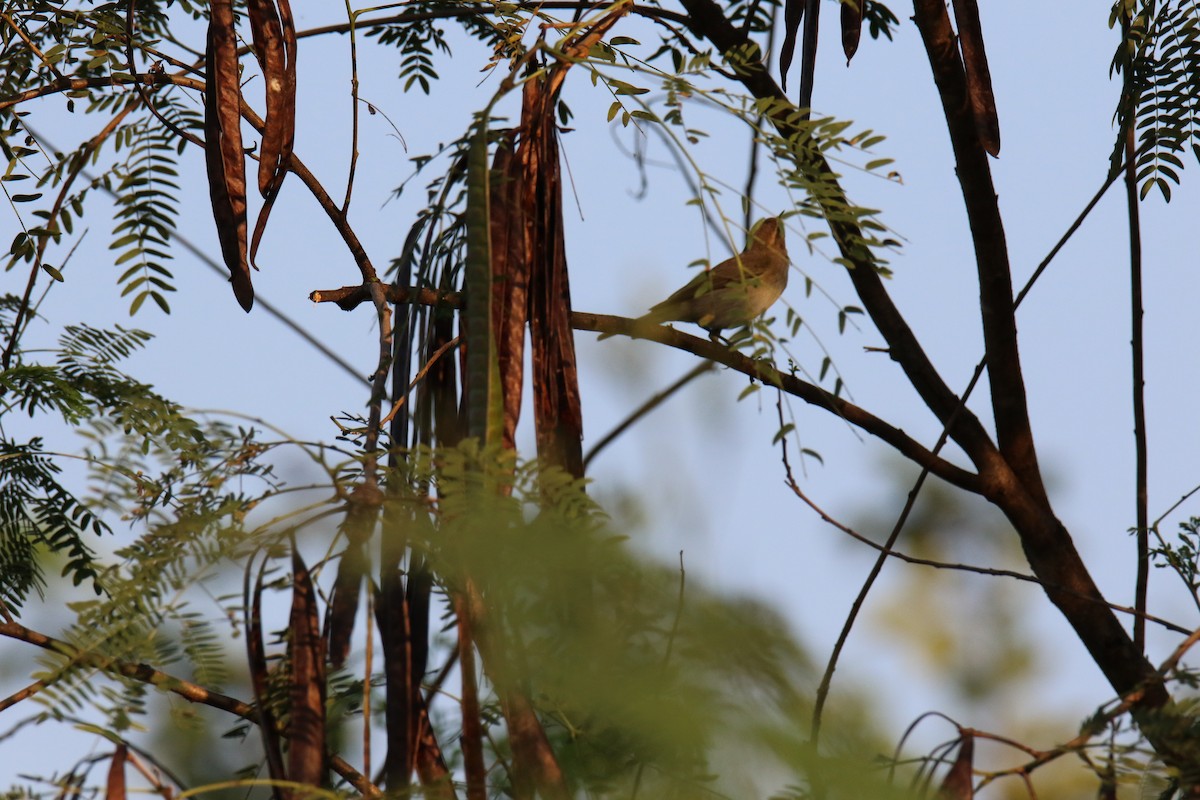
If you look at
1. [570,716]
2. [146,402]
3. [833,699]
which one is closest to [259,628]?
[570,716]

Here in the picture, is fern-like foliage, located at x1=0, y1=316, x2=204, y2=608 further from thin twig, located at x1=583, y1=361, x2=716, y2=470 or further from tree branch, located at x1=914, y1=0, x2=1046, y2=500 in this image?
tree branch, located at x1=914, y1=0, x2=1046, y2=500

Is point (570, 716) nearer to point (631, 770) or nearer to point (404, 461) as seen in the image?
point (631, 770)

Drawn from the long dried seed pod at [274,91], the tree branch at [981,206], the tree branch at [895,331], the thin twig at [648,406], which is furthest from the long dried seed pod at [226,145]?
the tree branch at [981,206]

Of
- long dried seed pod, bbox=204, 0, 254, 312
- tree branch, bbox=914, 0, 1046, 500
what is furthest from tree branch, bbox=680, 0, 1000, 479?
long dried seed pod, bbox=204, 0, 254, 312

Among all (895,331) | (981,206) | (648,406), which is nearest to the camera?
(648,406)

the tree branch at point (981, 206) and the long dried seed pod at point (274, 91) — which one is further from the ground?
the tree branch at point (981, 206)

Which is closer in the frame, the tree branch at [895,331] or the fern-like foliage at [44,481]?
the fern-like foliage at [44,481]

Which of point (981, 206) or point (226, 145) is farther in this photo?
point (981, 206)

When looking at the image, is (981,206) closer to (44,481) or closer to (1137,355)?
(1137,355)

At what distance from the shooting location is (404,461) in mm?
1396

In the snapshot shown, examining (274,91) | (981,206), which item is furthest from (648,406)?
(981,206)

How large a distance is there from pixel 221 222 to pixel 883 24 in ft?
7.74

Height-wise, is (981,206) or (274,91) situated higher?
(981,206)

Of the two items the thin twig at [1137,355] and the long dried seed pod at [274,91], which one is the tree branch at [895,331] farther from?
the long dried seed pod at [274,91]
